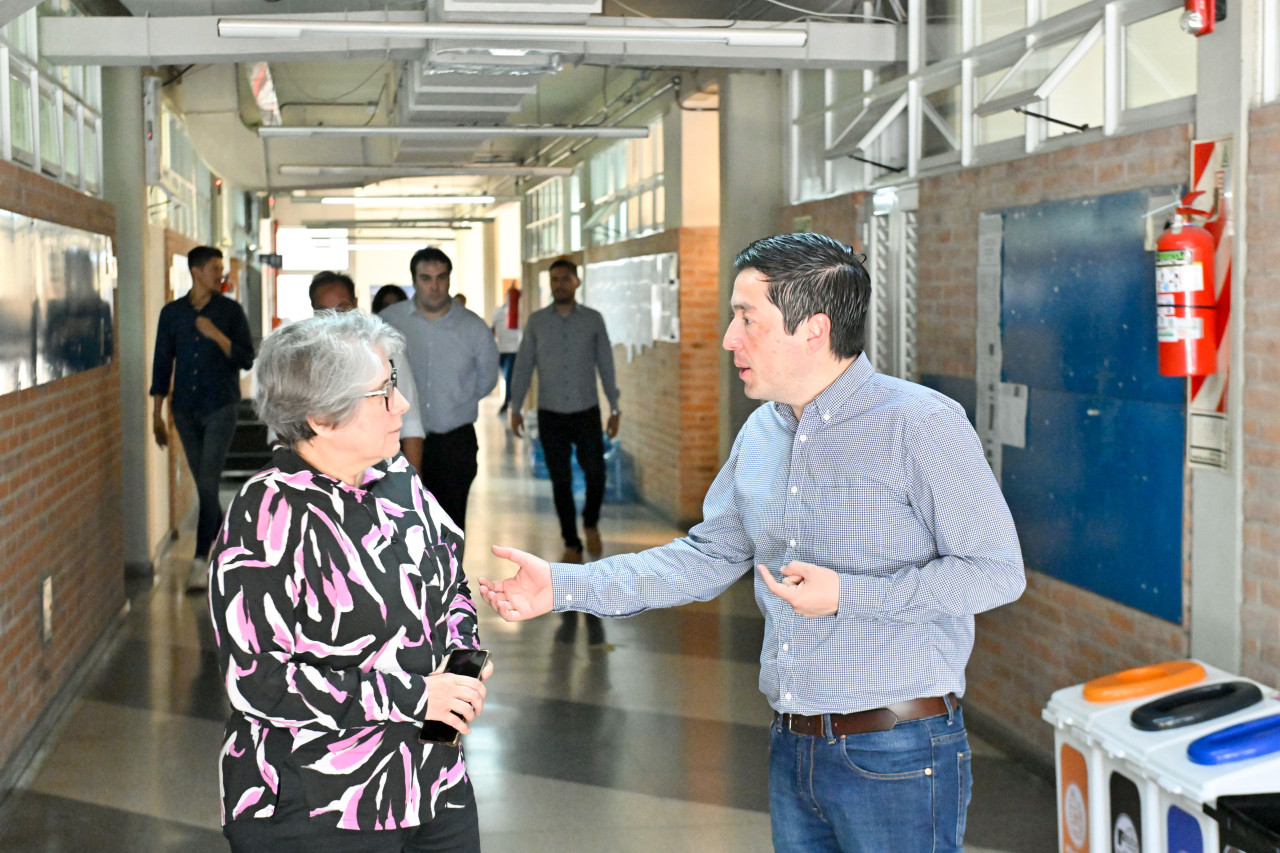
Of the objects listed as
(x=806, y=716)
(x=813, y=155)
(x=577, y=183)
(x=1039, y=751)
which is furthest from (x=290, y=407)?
(x=577, y=183)

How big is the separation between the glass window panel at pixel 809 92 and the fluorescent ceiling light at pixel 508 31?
1.30 meters

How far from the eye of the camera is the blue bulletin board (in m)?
3.73

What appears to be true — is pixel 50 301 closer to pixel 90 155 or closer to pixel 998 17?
pixel 90 155

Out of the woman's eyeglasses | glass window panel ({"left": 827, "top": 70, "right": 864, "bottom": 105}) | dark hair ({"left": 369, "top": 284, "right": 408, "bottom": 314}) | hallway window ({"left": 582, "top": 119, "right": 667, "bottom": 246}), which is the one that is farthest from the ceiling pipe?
the woman's eyeglasses

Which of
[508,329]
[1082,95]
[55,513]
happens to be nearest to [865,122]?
[1082,95]

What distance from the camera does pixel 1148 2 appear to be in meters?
3.87

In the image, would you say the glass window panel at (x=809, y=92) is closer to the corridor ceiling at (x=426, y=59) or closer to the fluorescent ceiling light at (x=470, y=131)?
the corridor ceiling at (x=426, y=59)

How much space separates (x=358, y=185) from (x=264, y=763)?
39.3 ft

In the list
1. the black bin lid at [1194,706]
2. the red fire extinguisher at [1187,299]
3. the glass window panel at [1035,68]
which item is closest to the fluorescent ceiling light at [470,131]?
the glass window panel at [1035,68]

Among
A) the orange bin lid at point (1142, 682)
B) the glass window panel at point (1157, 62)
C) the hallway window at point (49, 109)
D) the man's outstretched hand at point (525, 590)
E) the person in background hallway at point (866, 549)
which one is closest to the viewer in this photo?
→ the person in background hallway at point (866, 549)

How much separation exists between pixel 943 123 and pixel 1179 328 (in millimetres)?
2157

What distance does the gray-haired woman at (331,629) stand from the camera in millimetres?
1895

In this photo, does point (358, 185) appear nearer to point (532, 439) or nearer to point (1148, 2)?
point (532, 439)

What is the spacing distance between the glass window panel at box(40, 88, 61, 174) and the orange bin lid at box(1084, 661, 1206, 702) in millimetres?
4467
